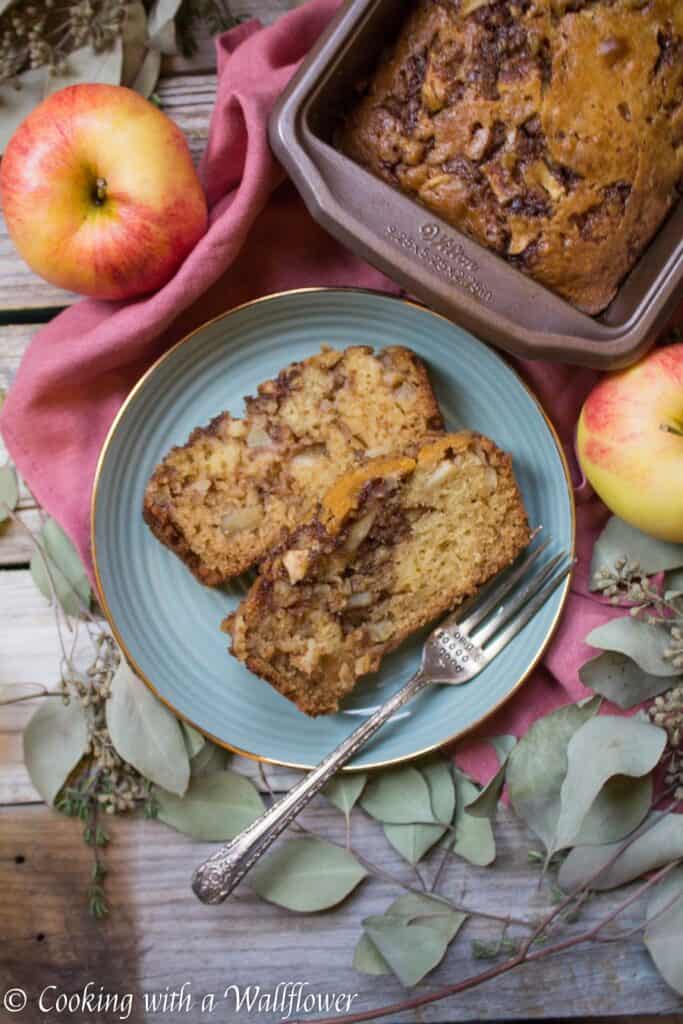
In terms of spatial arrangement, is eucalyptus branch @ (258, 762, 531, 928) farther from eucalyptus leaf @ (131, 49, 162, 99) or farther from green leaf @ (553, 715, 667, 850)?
Result: eucalyptus leaf @ (131, 49, 162, 99)

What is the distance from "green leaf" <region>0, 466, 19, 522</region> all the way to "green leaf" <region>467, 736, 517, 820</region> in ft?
3.38

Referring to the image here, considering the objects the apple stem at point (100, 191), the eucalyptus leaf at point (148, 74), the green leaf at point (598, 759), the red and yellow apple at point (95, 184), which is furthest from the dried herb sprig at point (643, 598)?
the eucalyptus leaf at point (148, 74)

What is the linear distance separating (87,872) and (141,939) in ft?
0.54

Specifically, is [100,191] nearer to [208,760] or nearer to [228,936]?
[208,760]

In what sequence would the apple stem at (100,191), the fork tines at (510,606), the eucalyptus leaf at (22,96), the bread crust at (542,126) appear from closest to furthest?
the bread crust at (542,126), the apple stem at (100,191), the fork tines at (510,606), the eucalyptus leaf at (22,96)

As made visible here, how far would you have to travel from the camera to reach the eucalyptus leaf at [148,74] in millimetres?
1828

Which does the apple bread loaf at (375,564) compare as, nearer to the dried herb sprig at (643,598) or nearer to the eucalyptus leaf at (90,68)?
the dried herb sprig at (643,598)

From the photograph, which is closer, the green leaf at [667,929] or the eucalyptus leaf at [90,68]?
the green leaf at [667,929]

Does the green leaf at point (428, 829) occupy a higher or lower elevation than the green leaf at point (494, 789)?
lower

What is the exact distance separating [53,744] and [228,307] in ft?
2.96

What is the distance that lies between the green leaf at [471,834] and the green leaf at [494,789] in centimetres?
2

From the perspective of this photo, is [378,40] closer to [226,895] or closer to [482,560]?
[482,560]

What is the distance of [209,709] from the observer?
1.76m

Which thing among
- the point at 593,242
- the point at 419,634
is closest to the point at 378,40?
the point at 593,242
